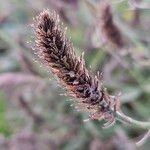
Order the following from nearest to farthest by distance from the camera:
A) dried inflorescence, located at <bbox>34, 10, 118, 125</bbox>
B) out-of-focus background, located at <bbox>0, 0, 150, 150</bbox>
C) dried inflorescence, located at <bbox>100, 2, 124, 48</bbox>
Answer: dried inflorescence, located at <bbox>34, 10, 118, 125</bbox> → dried inflorescence, located at <bbox>100, 2, 124, 48</bbox> → out-of-focus background, located at <bbox>0, 0, 150, 150</bbox>

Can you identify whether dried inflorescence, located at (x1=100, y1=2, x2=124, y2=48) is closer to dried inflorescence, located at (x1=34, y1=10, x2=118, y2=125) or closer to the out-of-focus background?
the out-of-focus background

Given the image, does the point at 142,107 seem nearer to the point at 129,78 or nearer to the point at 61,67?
the point at 129,78

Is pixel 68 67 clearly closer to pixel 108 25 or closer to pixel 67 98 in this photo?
pixel 108 25

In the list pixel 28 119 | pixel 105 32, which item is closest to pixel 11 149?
pixel 28 119

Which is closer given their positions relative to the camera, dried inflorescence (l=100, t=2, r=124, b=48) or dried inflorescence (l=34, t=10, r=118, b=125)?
dried inflorescence (l=34, t=10, r=118, b=125)

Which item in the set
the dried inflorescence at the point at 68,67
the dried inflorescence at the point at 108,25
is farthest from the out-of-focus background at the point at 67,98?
the dried inflorescence at the point at 68,67

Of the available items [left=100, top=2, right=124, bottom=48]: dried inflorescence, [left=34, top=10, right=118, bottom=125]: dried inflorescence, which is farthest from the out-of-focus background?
[left=34, top=10, right=118, bottom=125]: dried inflorescence
